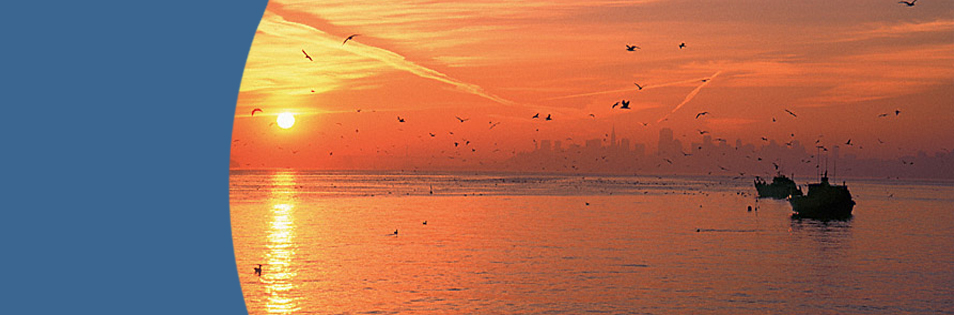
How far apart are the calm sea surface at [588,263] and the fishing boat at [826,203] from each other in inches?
61.0

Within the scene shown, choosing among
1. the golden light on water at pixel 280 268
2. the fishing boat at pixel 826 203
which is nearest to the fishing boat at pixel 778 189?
the fishing boat at pixel 826 203

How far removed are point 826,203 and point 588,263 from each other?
43740 mm

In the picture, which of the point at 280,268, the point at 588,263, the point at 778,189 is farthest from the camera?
the point at 778,189

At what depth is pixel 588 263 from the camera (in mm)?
41438

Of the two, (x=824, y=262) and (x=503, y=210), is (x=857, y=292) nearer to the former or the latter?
(x=824, y=262)

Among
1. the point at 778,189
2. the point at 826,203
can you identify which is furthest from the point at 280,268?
the point at 778,189

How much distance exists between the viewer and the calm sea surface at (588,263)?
31.4m

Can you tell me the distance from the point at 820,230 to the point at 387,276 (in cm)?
4376

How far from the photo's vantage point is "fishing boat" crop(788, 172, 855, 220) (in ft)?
Result: 249

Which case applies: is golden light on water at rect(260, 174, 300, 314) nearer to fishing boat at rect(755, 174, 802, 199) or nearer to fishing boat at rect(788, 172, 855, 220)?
fishing boat at rect(788, 172, 855, 220)

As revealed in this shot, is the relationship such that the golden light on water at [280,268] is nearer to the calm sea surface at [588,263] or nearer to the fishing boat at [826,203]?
the calm sea surface at [588,263]

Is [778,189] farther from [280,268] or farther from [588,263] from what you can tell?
[280,268]

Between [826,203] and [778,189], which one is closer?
[826,203]

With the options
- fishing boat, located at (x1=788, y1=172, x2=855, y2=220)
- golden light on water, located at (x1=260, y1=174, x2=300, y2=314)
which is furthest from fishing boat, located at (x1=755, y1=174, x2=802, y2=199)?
golden light on water, located at (x1=260, y1=174, x2=300, y2=314)
